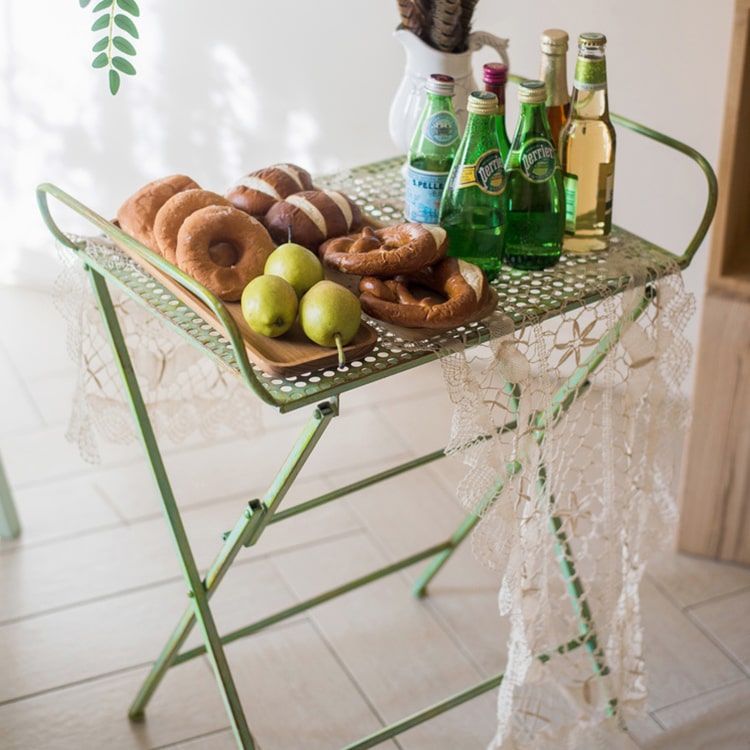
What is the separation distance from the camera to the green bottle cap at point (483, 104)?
4.78 feet

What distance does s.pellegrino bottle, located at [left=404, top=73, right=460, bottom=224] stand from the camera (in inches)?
61.3

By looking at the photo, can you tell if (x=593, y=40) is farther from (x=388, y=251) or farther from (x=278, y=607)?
(x=278, y=607)

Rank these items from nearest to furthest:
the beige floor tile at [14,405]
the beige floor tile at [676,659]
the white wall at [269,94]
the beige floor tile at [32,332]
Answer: the beige floor tile at [676,659] → the white wall at [269,94] → the beige floor tile at [14,405] → the beige floor tile at [32,332]

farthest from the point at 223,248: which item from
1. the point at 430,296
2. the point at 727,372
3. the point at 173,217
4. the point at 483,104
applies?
the point at 727,372

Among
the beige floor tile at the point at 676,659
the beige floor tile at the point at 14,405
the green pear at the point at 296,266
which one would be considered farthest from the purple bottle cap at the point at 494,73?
the beige floor tile at the point at 14,405

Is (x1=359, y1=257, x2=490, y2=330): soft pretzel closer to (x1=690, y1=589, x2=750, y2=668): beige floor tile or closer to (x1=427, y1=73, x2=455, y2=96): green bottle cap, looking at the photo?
(x1=427, y1=73, x2=455, y2=96): green bottle cap

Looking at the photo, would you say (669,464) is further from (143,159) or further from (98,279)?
(143,159)

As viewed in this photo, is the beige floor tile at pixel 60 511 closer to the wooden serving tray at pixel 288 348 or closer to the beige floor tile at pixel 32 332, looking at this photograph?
the beige floor tile at pixel 32 332

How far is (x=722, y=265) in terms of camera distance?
203 centimetres

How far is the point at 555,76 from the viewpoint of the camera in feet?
5.33

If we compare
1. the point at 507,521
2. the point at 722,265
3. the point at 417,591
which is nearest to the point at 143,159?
the point at 417,591

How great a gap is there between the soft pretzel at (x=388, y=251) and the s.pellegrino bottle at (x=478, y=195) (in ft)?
0.19

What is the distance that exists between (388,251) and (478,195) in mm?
159

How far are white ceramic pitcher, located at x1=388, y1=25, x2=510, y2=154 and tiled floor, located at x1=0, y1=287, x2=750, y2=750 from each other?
99 cm
